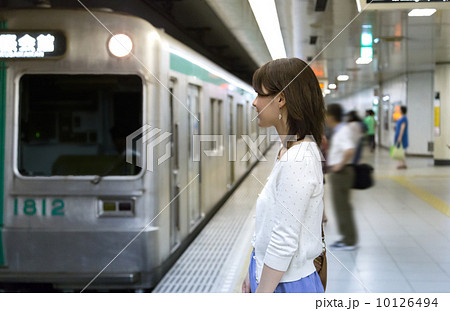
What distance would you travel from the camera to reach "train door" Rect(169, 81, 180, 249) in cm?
276

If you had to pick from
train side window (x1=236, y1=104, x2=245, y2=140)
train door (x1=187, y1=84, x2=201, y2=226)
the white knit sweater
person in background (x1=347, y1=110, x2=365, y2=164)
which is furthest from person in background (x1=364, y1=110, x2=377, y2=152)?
the white knit sweater

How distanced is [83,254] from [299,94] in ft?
5.70

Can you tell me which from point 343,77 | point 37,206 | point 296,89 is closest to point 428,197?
point 343,77

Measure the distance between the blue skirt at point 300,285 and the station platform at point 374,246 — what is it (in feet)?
2.77

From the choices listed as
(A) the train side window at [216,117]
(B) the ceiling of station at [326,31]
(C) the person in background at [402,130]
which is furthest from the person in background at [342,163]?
(A) the train side window at [216,117]

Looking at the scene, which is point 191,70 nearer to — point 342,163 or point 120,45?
point 120,45

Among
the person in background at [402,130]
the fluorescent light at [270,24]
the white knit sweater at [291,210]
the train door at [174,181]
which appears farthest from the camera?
the person in background at [402,130]

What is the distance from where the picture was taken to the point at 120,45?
7.59 feet

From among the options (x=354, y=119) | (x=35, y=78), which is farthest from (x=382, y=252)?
(x=35, y=78)

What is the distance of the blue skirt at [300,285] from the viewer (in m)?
1.08

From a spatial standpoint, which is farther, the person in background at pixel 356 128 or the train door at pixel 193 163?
the train door at pixel 193 163

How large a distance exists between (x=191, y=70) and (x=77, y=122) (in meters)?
1.00

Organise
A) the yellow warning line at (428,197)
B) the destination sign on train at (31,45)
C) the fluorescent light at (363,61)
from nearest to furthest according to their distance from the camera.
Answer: the destination sign on train at (31,45)
the fluorescent light at (363,61)
the yellow warning line at (428,197)

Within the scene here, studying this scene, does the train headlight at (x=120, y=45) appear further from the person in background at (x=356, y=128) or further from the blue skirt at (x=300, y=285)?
the blue skirt at (x=300, y=285)
